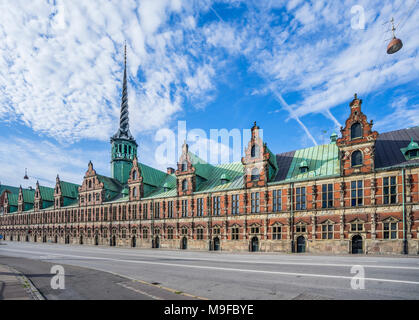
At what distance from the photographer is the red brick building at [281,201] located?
2880 cm

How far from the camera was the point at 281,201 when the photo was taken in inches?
1396

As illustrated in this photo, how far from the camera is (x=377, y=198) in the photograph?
29266 mm

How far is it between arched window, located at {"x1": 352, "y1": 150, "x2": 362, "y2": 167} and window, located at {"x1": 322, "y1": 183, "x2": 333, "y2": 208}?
4.03 metres

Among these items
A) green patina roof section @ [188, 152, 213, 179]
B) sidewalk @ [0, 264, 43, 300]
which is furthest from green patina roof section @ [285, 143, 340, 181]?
sidewalk @ [0, 264, 43, 300]

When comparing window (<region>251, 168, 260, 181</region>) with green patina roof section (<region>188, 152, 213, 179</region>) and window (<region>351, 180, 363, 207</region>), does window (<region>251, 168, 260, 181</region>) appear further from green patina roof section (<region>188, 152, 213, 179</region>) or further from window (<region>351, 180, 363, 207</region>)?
window (<region>351, 180, 363, 207</region>)

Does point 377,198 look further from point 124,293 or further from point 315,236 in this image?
point 124,293

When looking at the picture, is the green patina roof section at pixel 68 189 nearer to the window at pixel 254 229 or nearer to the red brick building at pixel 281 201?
the red brick building at pixel 281 201

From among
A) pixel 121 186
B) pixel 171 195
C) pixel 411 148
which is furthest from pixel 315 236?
pixel 121 186

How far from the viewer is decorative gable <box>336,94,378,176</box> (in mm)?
30453

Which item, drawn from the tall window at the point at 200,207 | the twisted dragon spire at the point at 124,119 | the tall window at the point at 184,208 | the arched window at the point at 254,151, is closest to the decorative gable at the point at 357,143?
the arched window at the point at 254,151

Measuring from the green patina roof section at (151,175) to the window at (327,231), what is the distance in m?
35.3

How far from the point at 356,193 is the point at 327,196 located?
3.33 metres

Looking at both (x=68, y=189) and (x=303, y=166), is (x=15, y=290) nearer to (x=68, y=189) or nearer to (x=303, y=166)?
(x=303, y=166)
